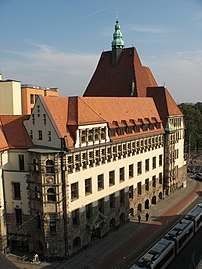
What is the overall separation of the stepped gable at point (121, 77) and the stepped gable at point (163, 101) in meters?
1.86

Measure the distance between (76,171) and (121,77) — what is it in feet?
90.6

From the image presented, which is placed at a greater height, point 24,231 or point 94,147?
point 94,147

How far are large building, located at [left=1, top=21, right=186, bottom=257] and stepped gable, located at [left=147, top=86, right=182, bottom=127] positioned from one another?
581 cm

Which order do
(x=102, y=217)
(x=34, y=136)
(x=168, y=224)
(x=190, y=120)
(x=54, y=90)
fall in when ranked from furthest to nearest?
(x=190, y=120), (x=54, y=90), (x=168, y=224), (x=102, y=217), (x=34, y=136)

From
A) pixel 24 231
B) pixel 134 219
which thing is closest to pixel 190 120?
pixel 134 219

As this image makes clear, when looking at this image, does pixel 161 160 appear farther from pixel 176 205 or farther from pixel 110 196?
pixel 110 196

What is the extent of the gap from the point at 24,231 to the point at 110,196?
12.0m

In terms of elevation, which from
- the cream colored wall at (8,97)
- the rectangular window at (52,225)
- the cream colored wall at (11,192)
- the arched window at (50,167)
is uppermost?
the cream colored wall at (8,97)

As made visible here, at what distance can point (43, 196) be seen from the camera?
34.2m

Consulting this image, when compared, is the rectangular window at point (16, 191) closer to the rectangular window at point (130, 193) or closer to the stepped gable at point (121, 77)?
the rectangular window at point (130, 193)

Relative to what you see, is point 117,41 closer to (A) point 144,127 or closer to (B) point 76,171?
(A) point 144,127

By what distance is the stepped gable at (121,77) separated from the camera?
5666 centimetres

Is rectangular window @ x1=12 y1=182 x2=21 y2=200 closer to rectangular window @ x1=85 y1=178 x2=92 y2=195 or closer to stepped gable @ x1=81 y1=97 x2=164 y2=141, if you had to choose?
rectangular window @ x1=85 y1=178 x2=92 y2=195

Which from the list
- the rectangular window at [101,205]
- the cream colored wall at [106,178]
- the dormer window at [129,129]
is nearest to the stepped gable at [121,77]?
the dormer window at [129,129]
